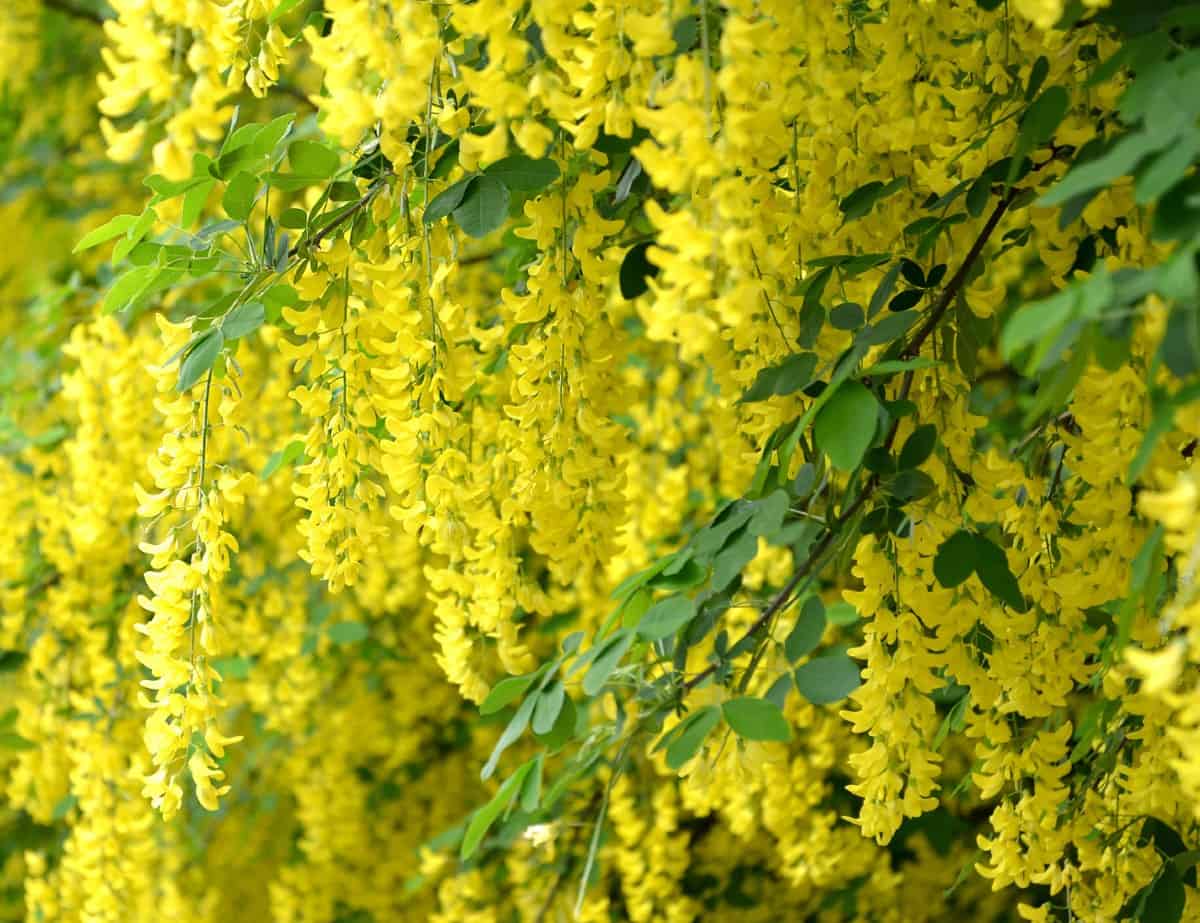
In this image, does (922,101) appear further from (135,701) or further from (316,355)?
(135,701)

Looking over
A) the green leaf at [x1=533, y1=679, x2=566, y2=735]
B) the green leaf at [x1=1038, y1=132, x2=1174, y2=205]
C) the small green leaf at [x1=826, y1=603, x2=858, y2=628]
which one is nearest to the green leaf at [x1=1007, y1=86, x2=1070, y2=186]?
the green leaf at [x1=1038, y1=132, x2=1174, y2=205]

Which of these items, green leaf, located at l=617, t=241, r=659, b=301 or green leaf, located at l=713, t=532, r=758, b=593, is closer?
green leaf, located at l=713, t=532, r=758, b=593

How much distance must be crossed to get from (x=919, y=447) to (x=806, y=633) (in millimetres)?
219

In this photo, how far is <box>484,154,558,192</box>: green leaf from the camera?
1372mm

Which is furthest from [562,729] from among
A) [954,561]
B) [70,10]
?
[70,10]

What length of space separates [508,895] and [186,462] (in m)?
1.95

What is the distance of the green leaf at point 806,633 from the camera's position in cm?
139

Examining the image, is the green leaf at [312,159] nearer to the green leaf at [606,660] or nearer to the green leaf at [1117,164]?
the green leaf at [606,660]

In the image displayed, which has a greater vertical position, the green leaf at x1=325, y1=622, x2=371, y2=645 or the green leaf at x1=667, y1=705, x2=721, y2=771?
the green leaf at x1=667, y1=705, x2=721, y2=771

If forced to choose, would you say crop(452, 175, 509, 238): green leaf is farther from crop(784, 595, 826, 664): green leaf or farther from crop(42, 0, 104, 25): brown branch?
crop(42, 0, 104, 25): brown branch

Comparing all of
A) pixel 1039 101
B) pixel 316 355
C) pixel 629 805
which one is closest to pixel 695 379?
pixel 629 805

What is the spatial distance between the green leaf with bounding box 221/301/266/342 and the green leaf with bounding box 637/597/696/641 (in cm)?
49

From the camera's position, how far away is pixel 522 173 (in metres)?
1.38

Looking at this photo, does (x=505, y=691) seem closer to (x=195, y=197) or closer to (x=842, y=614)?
(x=195, y=197)
